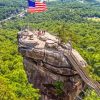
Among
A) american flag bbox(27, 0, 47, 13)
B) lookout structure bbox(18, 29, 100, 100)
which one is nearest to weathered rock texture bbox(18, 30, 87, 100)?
lookout structure bbox(18, 29, 100, 100)

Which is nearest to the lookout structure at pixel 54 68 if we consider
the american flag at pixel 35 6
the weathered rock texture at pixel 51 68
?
the weathered rock texture at pixel 51 68

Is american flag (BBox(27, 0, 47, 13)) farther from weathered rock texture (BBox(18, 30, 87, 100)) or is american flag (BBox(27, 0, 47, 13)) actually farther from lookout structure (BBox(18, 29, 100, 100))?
weathered rock texture (BBox(18, 30, 87, 100))

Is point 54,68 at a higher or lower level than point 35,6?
lower

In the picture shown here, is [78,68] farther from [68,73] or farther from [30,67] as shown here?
A: [30,67]

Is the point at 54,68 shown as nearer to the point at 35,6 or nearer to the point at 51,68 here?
the point at 51,68

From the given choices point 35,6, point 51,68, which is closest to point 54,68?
point 51,68

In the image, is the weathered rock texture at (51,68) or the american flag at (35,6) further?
the american flag at (35,6)

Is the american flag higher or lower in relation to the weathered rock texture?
higher

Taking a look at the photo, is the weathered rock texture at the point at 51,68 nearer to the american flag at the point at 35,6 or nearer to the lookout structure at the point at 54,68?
the lookout structure at the point at 54,68
